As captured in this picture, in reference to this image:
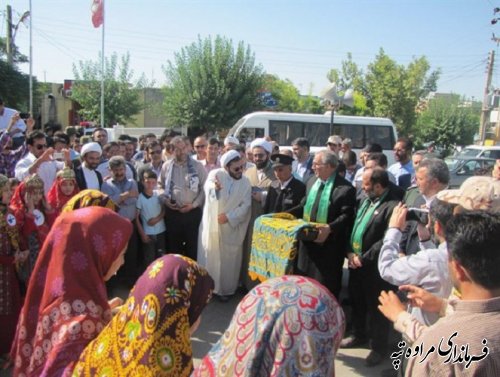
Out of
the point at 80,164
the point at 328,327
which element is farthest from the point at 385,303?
the point at 80,164

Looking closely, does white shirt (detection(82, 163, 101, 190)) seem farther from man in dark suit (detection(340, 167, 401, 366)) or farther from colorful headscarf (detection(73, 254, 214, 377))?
colorful headscarf (detection(73, 254, 214, 377))

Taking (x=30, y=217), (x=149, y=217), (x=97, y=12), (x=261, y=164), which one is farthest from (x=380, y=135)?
(x=30, y=217)

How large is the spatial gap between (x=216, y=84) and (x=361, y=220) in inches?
899

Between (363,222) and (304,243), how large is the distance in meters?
0.70

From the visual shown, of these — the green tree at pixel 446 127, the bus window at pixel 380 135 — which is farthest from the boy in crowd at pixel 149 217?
the green tree at pixel 446 127

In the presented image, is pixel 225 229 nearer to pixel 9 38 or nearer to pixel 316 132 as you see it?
pixel 316 132

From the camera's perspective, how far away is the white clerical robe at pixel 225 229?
5.29 metres

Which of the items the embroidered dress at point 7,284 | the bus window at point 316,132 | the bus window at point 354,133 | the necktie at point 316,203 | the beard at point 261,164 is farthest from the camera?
the bus window at point 354,133

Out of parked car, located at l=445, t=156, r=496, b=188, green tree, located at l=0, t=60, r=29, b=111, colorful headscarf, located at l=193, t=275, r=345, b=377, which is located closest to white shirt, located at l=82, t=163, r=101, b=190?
colorful headscarf, located at l=193, t=275, r=345, b=377

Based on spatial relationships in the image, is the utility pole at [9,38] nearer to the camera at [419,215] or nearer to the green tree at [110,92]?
the green tree at [110,92]

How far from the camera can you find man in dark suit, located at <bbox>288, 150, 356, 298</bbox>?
4.25m

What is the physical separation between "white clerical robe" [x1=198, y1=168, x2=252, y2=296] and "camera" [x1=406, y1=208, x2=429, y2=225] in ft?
7.59

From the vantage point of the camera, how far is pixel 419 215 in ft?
10.5

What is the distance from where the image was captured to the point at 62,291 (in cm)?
212
